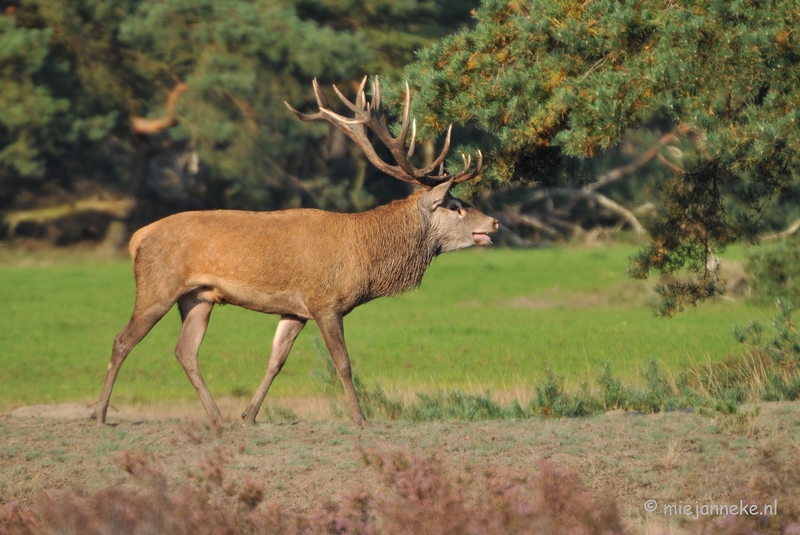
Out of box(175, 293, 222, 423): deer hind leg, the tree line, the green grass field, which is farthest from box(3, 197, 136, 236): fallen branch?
box(175, 293, 222, 423): deer hind leg

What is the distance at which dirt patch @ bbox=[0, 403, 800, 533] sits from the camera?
7.18 meters

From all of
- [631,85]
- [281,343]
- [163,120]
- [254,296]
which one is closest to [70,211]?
[163,120]

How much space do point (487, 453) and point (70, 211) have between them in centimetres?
3132

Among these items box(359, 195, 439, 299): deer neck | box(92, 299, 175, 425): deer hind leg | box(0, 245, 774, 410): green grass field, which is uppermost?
box(359, 195, 439, 299): deer neck

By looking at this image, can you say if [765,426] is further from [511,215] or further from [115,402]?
[511,215]

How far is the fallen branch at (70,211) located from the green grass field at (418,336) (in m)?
6.82

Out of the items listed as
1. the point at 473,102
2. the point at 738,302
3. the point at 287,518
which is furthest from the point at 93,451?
the point at 738,302

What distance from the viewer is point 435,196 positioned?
1051 cm

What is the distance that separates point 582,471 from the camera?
24.5ft

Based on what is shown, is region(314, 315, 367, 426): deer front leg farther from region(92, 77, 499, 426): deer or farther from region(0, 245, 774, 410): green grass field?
region(0, 245, 774, 410): green grass field

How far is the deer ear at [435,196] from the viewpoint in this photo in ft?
34.3

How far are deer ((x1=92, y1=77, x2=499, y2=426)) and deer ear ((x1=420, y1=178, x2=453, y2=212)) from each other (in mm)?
18

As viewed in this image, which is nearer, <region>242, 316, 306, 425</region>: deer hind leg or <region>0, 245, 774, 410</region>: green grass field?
<region>242, 316, 306, 425</region>: deer hind leg

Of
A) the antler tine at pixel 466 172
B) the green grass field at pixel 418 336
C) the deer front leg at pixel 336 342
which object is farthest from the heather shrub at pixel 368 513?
the green grass field at pixel 418 336
